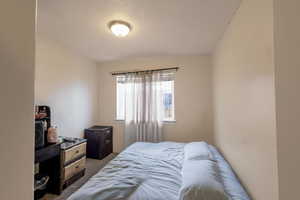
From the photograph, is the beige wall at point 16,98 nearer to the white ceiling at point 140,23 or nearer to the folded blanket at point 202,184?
the folded blanket at point 202,184

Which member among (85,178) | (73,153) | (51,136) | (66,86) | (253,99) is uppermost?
(66,86)

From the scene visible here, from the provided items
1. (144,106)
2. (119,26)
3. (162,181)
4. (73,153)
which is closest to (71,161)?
(73,153)

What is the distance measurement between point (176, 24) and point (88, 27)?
4.08ft

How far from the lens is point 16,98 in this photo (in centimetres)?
49

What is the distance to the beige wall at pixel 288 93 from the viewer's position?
787 mm

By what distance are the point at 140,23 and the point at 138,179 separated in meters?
1.90

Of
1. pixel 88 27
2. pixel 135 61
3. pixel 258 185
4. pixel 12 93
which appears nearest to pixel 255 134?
pixel 258 185

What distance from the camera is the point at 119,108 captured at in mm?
3855

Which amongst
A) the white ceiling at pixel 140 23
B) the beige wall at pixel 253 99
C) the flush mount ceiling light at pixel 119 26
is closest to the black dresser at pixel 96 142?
the white ceiling at pixel 140 23

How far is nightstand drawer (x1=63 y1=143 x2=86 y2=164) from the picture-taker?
2.21 m

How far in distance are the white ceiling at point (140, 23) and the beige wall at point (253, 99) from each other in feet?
1.30

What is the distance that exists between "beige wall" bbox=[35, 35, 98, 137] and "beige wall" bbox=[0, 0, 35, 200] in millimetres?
2241

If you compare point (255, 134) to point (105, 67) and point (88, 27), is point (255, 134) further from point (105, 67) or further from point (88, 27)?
point (105, 67)

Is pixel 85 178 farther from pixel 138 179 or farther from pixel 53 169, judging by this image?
pixel 138 179
